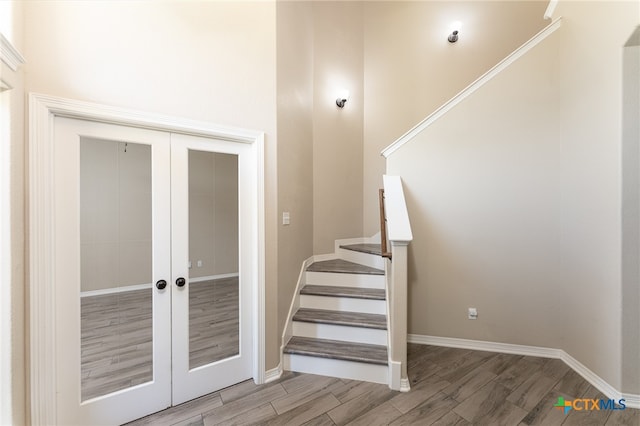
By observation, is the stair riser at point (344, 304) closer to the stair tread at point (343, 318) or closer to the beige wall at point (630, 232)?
the stair tread at point (343, 318)

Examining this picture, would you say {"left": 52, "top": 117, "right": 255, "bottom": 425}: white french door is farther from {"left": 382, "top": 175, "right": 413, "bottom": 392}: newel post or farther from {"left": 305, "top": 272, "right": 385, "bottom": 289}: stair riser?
{"left": 382, "top": 175, "right": 413, "bottom": 392}: newel post

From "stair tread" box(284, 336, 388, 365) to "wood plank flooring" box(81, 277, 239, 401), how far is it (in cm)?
71

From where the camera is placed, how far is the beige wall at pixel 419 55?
3555 mm

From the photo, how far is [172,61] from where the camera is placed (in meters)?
1.80

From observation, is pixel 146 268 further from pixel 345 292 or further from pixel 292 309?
pixel 345 292

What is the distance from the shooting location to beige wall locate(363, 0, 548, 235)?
355 centimetres

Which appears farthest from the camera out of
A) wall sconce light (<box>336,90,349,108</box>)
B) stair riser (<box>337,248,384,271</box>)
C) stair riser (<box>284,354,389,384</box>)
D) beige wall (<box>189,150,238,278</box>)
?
wall sconce light (<box>336,90,349,108</box>)

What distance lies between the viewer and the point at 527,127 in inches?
102

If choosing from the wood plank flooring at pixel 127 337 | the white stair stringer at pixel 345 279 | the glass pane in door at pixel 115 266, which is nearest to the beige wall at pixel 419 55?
the white stair stringer at pixel 345 279

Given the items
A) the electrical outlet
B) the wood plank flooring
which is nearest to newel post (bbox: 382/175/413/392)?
the electrical outlet

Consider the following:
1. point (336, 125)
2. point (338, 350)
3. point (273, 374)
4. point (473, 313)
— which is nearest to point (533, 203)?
point (473, 313)

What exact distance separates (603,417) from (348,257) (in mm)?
2600

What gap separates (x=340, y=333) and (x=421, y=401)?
33.3 inches

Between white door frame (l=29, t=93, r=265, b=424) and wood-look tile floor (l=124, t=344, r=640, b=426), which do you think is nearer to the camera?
white door frame (l=29, t=93, r=265, b=424)
